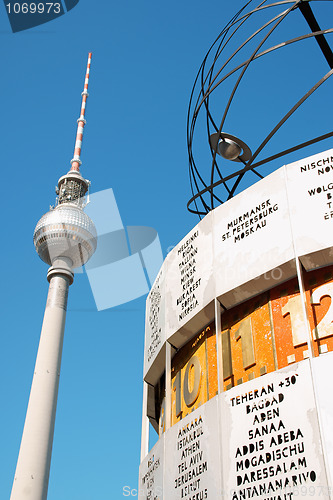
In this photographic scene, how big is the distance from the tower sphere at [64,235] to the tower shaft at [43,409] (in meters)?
6.33

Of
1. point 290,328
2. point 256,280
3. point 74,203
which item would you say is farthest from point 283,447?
point 74,203

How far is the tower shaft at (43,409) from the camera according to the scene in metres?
55.7

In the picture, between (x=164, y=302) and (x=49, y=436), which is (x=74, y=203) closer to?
(x=49, y=436)

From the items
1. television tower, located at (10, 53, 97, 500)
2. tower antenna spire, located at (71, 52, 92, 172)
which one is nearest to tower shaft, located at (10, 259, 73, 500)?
television tower, located at (10, 53, 97, 500)

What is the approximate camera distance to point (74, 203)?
80.2 metres

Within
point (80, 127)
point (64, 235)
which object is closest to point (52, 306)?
point (64, 235)

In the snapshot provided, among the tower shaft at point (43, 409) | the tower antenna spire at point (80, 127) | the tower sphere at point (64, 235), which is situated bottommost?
the tower shaft at point (43, 409)

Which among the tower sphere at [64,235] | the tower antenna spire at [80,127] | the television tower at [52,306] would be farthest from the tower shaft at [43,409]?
the tower antenna spire at [80,127]

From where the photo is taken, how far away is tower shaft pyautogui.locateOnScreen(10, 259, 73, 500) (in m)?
55.7

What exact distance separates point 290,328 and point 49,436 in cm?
5547

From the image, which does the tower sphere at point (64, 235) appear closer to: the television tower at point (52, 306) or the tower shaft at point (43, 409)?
the television tower at point (52, 306)

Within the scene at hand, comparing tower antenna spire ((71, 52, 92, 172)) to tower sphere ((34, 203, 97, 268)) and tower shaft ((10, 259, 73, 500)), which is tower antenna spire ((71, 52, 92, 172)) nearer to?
tower sphere ((34, 203, 97, 268))

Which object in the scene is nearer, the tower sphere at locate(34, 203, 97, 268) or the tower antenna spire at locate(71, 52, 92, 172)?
the tower sphere at locate(34, 203, 97, 268)

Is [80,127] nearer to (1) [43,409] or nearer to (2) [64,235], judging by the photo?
(2) [64,235]
